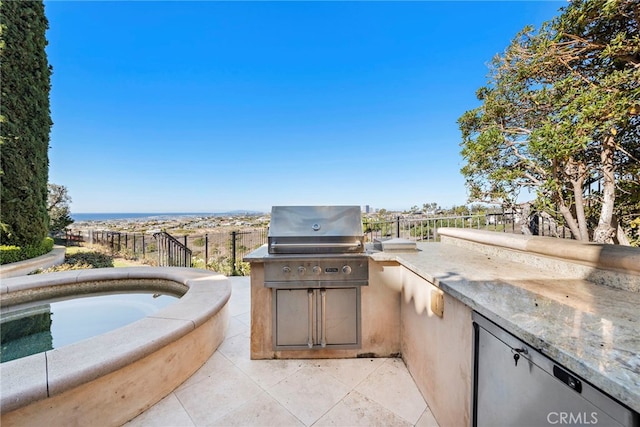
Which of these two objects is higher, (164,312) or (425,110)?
(425,110)

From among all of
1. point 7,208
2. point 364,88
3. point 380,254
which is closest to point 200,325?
point 380,254

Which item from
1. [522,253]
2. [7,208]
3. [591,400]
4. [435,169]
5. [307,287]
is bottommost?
[307,287]

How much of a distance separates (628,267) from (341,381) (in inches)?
82.7

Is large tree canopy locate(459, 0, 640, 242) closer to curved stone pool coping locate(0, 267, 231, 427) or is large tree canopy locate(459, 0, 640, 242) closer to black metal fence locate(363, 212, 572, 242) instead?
black metal fence locate(363, 212, 572, 242)

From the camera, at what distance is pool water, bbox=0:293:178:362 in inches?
103

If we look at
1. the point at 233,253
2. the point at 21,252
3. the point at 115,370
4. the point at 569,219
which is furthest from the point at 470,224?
the point at 21,252

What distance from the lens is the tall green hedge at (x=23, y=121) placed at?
17.0ft

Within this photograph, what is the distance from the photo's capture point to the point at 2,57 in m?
5.12

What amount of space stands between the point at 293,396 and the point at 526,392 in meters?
1.70

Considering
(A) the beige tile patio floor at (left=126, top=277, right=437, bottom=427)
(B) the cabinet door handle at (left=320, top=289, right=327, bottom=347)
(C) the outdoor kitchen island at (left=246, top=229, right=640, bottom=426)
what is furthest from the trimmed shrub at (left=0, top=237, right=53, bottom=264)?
(B) the cabinet door handle at (left=320, top=289, right=327, bottom=347)

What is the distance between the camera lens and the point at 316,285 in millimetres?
2322

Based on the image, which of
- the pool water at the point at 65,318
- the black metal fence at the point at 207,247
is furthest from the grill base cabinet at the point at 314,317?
the black metal fence at the point at 207,247

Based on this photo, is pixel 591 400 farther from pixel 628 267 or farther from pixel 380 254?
pixel 380 254

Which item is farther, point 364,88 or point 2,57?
point 364,88
